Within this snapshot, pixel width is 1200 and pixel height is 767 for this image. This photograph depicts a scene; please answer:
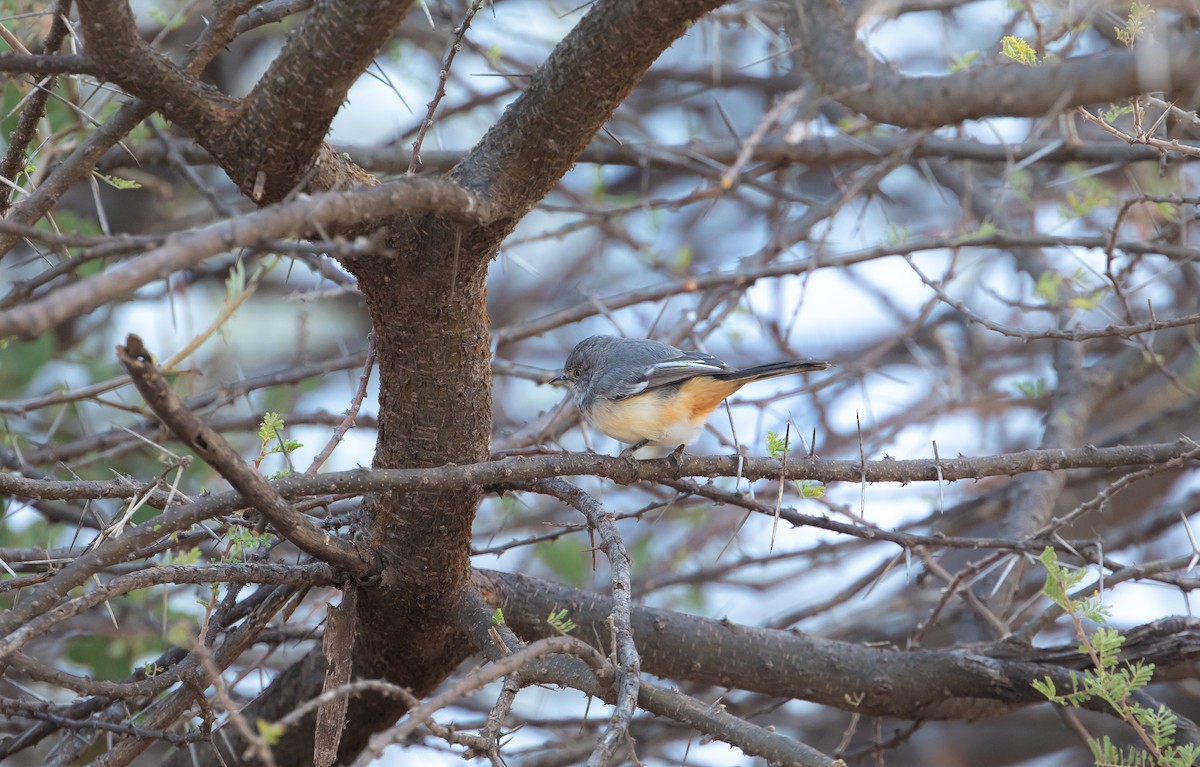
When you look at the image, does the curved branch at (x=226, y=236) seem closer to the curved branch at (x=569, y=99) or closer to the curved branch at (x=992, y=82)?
the curved branch at (x=569, y=99)

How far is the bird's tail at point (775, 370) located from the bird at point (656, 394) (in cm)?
2

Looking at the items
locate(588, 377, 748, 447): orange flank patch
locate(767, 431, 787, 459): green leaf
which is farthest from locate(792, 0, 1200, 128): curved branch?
locate(588, 377, 748, 447): orange flank patch

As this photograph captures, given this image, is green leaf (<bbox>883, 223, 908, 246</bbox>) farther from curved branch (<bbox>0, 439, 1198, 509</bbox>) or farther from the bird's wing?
curved branch (<bbox>0, 439, 1198, 509</bbox>)

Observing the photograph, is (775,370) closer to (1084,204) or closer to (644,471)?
(644,471)

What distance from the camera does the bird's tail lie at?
3.08 meters

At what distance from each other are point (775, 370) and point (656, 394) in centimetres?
69

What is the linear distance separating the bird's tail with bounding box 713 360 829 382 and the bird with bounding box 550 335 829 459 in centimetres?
2

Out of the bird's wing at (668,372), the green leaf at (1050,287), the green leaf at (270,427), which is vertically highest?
the green leaf at (1050,287)

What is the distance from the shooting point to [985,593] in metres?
3.98

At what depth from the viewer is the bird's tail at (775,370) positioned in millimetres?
3075

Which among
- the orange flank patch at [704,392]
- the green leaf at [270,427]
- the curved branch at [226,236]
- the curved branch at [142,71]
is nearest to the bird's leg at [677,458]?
the orange flank patch at [704,392]

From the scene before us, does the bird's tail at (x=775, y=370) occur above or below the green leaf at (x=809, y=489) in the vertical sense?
above

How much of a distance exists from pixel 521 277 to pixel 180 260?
708 cm

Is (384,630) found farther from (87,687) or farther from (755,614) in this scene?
(755,614)
